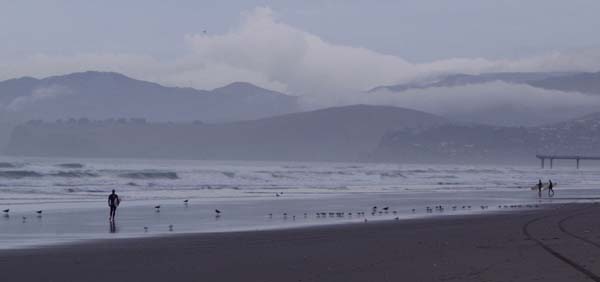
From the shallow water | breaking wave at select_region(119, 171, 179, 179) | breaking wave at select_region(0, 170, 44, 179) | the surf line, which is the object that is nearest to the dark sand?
the surf line

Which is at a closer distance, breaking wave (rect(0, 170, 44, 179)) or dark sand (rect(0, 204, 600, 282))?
dark sand (rect(0, 204, 600, 282))

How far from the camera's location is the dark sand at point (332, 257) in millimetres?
13336

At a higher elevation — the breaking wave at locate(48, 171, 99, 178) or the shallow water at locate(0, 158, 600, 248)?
the breaking wave at locate(48, 171, 99, 178)

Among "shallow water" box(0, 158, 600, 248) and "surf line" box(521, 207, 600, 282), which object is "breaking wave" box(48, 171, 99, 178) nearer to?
"shallow water" box(0, 158, 600, 248)

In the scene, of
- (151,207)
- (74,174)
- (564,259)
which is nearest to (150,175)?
(74,174)

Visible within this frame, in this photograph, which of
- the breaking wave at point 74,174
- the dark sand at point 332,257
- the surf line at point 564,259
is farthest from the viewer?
the breaking wave at point 74,174

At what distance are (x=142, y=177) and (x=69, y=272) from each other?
48.2 m

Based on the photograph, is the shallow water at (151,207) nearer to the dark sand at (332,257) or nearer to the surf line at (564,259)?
the dark sand at (332,257)

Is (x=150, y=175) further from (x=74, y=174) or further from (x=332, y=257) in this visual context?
(x=332, y=257)

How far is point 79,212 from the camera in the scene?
29.7 metres

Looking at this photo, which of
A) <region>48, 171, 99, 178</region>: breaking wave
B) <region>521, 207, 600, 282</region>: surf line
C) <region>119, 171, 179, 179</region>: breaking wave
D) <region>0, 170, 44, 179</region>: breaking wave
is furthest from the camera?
<region>119, 171, 179, 179</region>: breaking wave

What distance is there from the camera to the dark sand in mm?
13336

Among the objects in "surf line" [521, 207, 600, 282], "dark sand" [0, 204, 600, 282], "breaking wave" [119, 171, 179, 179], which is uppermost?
"breaking wave" [119, 171, 179, 179]

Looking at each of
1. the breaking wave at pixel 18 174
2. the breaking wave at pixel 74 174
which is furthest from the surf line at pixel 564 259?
the breaking wave at pixel 74 174
